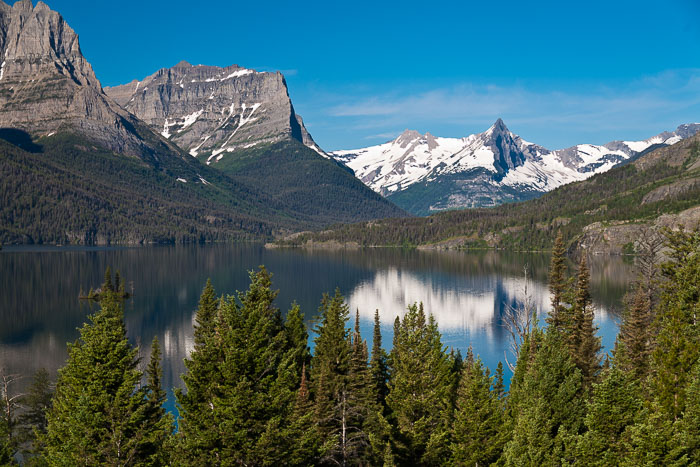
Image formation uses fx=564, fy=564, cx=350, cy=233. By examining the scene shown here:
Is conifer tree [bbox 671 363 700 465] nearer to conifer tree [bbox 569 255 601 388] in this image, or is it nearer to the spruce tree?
the spruce tree

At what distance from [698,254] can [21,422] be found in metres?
61.2

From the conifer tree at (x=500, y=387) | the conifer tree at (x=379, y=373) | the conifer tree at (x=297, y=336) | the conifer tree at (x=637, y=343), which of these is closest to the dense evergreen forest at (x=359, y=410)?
the conifer tree at (x=500, y=387)

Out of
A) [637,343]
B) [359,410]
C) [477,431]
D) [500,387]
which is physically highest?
[637,343]

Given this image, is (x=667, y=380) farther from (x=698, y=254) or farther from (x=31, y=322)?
(x=31, y=322)

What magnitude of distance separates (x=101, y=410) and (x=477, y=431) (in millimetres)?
22492

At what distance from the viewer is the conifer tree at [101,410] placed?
2756cm

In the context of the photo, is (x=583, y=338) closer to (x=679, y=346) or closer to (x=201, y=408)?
(x=679, y=346)

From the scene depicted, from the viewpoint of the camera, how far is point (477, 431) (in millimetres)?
36281

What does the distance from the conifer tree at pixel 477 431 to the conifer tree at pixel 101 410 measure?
1905cm

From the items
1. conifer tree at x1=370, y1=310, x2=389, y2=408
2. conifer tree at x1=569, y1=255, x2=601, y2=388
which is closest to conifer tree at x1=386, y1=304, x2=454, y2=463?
conifer tree at x1=370, y1=310, x2=389, y2=408

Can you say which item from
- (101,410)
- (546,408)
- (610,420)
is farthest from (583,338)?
(101,410)

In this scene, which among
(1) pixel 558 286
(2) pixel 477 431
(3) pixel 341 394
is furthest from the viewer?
(1) pixel 558 286

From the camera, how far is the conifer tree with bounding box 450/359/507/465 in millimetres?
36062

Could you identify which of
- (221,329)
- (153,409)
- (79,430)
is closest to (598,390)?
(221,329)
